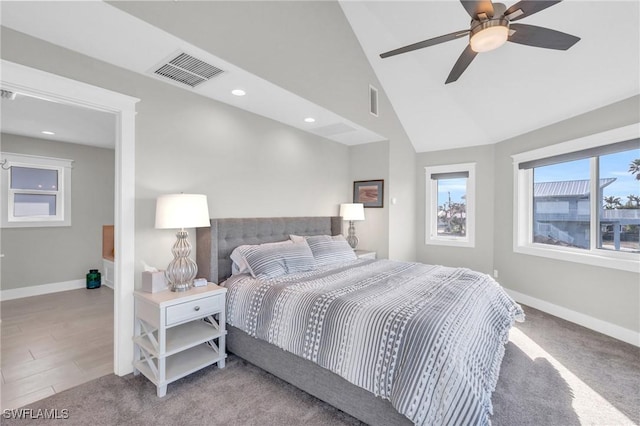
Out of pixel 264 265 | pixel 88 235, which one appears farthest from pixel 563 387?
pixel 88 235

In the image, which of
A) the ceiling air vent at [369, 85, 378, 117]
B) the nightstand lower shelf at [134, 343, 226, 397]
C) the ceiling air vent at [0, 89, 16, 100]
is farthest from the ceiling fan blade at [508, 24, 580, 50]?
the ceiling air vent at [0, 89, 16, 100]

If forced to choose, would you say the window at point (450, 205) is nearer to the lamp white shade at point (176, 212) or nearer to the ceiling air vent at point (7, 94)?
the lamp white shade at point (176, 212)

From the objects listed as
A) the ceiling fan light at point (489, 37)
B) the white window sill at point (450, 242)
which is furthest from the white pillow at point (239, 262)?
Result: the white window sill at point (450, 242)

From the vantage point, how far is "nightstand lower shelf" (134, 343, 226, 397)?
2.19 metres

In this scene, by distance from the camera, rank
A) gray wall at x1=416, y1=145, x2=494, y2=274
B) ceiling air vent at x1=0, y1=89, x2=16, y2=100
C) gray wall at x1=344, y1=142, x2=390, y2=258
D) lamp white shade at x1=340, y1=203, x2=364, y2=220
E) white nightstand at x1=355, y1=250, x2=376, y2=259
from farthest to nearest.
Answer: gray wall at x1=416, y1=145, x2=494, y2=274, gray wall at x1=344, y1=142, x2=390, y2=258, lamp white shade at x1=340, y1=203, x2=364, y2=220, white nightstand at x1=355, y1=250, x2=376, y2=259, ceiling air vent at x1=0, y1=89, x2=16, y2=100

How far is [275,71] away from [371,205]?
2715mm

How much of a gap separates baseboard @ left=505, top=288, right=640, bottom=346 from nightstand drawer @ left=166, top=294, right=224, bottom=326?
13.5ft

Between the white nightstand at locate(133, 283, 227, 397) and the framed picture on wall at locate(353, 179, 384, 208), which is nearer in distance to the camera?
the white nightstand at locate(133, 283, 227, 397)

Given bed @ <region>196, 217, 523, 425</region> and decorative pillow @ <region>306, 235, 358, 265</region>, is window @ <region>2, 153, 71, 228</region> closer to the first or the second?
bed @ <region>196, 217, 523, 425</region>

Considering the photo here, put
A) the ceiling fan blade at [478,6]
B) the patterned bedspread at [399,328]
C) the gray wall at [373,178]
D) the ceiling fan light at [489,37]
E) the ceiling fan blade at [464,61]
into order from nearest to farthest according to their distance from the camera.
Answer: the patterned bedspread at [399,328] → the ceiling fan blade at [478,6] → the ceiling fan light at [489,37] → the ceiling fan blade at [464,61] → the gray wall at [373,178]

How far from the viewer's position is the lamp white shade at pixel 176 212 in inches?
94.9

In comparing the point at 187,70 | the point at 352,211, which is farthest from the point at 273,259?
the point at 352,211

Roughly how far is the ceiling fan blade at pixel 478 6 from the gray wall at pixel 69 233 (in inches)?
235

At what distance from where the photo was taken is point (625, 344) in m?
3.06
